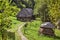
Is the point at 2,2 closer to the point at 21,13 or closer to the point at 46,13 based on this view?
the point at 46,13

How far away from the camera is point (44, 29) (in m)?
41.4

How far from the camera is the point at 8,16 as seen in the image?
72.8 feet

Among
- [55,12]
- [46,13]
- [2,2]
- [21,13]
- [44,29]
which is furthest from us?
[21,13]

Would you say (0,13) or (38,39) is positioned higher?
(0,13)

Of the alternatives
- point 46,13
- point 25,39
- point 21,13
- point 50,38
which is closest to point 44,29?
point 50,38

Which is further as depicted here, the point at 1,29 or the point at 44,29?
the point at 44,29

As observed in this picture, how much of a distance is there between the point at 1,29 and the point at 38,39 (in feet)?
47.7

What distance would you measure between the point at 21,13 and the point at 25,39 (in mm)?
38784

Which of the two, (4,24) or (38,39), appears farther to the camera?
(38,39)

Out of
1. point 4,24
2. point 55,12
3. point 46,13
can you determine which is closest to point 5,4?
point 4,24

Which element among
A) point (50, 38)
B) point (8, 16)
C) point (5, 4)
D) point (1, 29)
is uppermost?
point (5, 4)

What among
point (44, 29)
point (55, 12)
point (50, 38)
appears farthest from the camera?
point (44, 29)

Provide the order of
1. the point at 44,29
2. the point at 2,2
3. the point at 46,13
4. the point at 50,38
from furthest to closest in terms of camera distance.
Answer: the point at 46,13 < the point at 44,29 < the point at 50,38 < the point at 2,2

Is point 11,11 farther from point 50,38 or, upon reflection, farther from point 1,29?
point 50,38
